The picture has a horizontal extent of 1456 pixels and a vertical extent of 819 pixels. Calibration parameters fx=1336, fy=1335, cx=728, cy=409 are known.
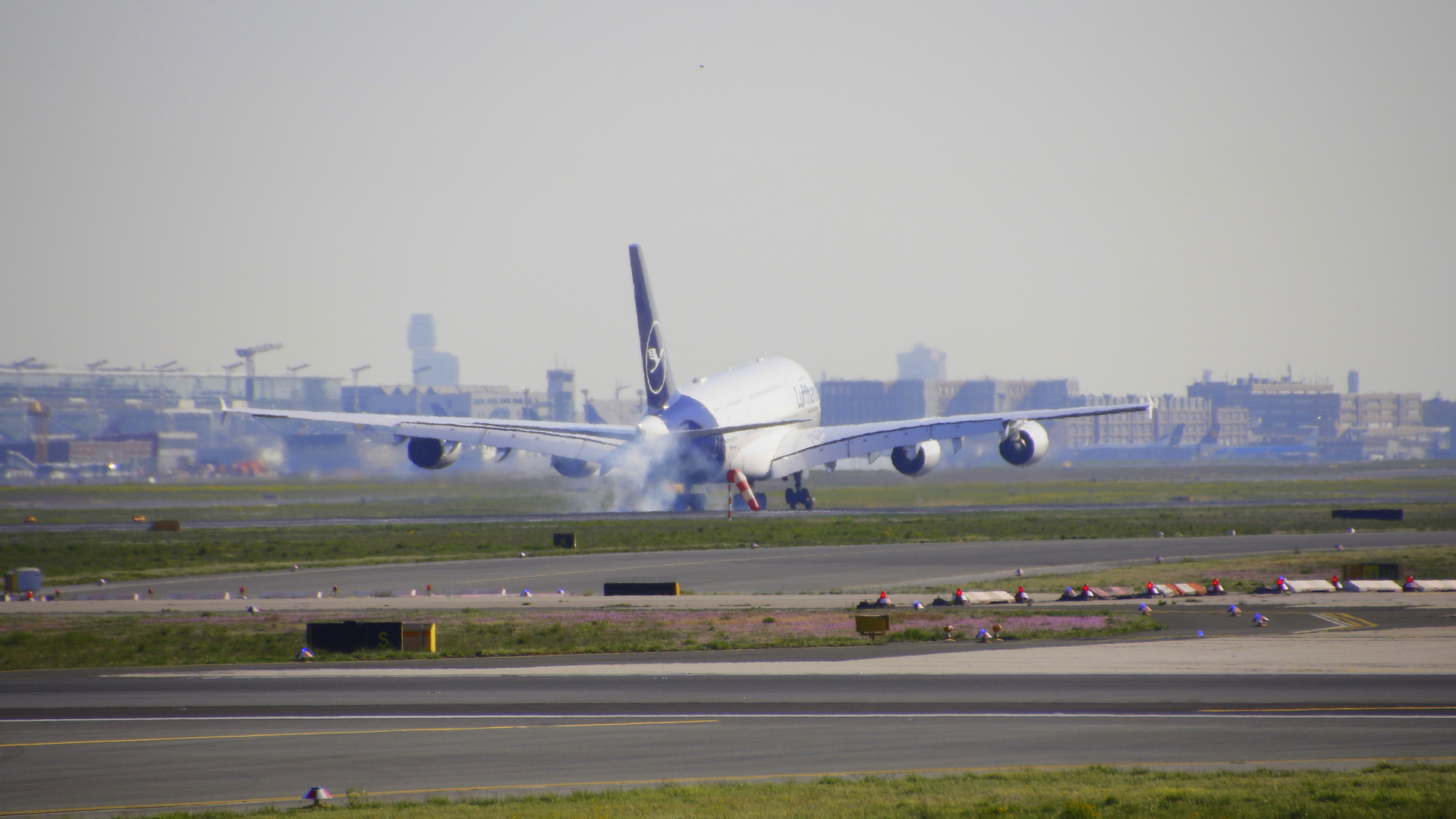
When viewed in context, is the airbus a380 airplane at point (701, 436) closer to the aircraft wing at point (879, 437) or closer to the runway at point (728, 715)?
the aircraft wing at point (879, 437)

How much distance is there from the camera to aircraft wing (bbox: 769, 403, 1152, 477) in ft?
236

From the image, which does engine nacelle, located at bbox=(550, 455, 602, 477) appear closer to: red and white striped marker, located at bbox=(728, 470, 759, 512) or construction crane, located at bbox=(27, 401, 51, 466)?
red and white striped marker, located at bbox=(728, 470, 759, 512)

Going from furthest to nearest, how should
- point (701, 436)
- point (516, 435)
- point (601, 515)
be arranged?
point (601, 515) → point (516, 435) → point (701, 436)

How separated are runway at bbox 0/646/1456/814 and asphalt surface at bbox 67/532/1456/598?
15.4 metres

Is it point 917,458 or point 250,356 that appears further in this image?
point 250,356

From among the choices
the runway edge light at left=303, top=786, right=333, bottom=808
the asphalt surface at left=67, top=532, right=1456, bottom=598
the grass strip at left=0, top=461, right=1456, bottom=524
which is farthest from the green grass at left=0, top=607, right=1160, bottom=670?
the grass strip at left=0, top=461, right=1456, bottom=524

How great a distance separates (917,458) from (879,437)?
4370mm

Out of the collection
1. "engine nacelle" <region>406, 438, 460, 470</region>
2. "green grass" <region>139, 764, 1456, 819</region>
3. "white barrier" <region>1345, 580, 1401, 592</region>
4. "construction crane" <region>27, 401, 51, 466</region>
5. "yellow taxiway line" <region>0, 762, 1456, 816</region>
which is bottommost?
"white barrier" <region>1345, 580, 1401, 592</region>

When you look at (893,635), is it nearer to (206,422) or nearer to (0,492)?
(0,492)

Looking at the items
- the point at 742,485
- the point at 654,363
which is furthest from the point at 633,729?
the point at 742,485

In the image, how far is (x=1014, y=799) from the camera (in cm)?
1515

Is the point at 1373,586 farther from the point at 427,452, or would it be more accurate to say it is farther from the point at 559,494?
the point at 559,494

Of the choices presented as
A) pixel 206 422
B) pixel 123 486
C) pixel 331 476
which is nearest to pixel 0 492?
pixel 123 486

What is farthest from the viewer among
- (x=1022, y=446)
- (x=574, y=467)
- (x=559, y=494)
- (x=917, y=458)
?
(x=559, y=494)
